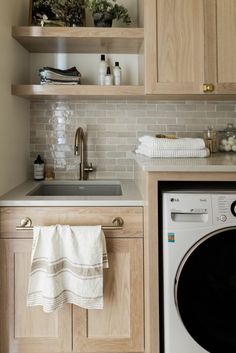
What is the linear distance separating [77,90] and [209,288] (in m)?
1.28

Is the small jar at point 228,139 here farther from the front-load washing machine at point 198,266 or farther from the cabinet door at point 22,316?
the cabinet door at point 22,316

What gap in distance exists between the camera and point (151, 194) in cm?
145

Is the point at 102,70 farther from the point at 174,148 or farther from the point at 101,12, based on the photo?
the point at 174,148

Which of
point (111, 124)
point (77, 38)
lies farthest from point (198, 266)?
point (77, 38)

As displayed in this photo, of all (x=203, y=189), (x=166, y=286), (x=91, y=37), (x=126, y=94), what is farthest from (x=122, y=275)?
(x=91, y=37)

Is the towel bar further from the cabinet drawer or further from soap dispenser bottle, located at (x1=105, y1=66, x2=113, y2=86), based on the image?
soap dispenser bottle, located at (x1=105, y1=66, x2=113, y2=86)

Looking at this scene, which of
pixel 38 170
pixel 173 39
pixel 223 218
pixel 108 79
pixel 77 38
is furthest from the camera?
pixel 38 170

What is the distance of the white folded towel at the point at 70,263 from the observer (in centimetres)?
151

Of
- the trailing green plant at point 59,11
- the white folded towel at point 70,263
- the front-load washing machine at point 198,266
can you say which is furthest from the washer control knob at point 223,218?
the trailing green plant at point 59,11

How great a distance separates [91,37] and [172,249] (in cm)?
130

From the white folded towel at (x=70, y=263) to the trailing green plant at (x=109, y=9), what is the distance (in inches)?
52.9

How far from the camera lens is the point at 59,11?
6.57 feet

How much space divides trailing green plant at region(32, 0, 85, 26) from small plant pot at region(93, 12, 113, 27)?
4.7 inches

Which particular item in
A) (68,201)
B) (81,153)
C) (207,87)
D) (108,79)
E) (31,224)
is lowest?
(31,224)
